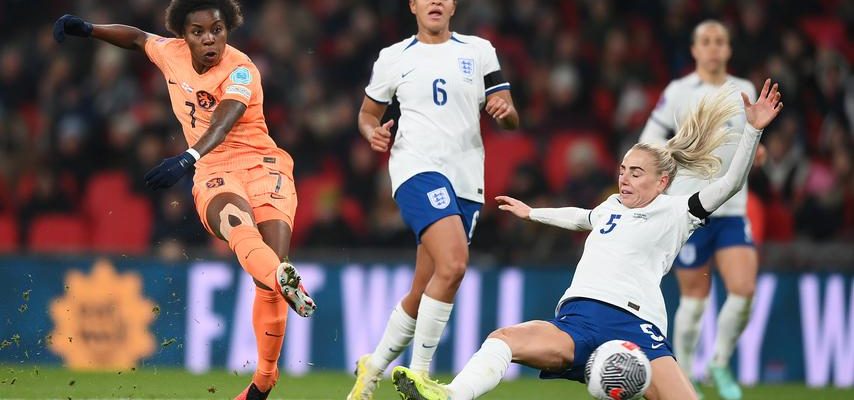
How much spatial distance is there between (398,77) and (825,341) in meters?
5.33

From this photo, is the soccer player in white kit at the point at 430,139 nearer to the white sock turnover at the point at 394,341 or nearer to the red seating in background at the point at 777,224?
the white sock turnover at the point at 394,341

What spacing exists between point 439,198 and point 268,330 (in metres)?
1.16

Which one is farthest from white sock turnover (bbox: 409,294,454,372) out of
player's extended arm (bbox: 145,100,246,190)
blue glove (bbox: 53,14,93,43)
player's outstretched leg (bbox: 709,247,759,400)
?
player's outstretched leg (bbox: 709,247,759,400)

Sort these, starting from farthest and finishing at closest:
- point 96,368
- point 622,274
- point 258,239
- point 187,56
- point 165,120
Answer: point 165,120 → point 96,368 → point 187,56 → point 258,239 → point 622,274

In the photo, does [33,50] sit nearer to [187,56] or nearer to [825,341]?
[187,56]

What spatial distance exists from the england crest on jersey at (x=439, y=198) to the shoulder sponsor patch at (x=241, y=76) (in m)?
1.15

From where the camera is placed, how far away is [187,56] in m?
7.12

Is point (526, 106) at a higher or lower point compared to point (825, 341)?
higher

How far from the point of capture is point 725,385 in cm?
899

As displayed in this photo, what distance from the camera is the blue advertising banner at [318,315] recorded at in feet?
36.0

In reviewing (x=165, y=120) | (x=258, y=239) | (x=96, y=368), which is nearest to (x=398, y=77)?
(x=258, y=239)

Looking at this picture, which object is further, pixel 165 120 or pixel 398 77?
pixel 165 120

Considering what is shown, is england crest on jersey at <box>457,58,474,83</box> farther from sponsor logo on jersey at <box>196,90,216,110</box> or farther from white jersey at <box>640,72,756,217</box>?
white jersey at <box>640,72,756,217</box>

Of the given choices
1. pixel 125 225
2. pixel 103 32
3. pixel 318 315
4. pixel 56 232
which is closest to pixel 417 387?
pixel 103 32
